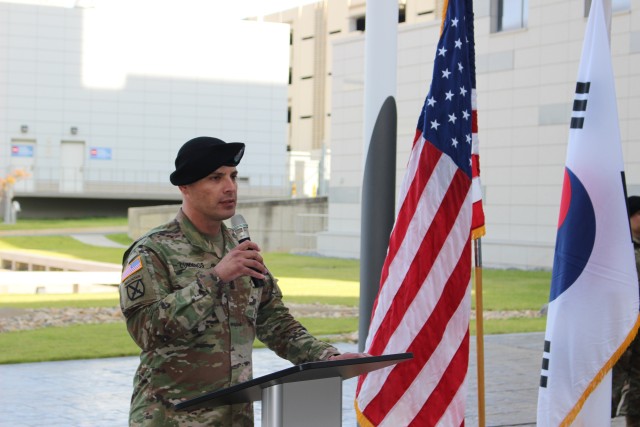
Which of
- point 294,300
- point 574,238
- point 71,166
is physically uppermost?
point 71,166

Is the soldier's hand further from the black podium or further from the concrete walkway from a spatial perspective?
the concrete walkway

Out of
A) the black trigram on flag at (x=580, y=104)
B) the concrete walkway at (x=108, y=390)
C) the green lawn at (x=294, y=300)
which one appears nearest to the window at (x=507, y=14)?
the green lawn at (x=294, y=300)

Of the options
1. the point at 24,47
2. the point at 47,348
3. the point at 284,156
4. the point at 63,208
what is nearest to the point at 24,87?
the point at 24,47

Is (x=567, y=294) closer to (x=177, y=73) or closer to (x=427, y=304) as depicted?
(x=427, y=304)

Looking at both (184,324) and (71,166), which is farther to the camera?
(71,166)

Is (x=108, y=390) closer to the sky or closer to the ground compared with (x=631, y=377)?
closer to the ground

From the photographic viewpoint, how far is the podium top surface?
330 centimetres

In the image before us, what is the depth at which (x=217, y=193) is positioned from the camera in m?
4.04

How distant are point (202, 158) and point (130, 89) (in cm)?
6642

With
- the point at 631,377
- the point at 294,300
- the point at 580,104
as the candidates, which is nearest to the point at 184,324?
the point at 580,104

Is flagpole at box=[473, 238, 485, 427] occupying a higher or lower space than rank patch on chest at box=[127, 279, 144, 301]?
lower

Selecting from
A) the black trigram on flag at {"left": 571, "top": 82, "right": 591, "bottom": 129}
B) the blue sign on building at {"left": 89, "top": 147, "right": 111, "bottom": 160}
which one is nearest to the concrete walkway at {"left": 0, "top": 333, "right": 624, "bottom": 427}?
the black trigram on flag at {"left": 571, "top": 82, "right": 591, "bottom": 129}

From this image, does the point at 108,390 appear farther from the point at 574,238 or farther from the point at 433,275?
the point at 574,238

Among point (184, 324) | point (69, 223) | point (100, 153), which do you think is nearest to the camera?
point (184, 324)
